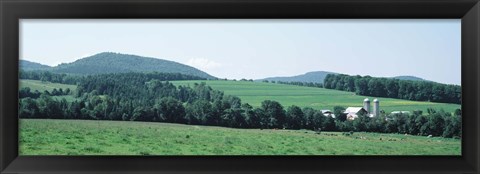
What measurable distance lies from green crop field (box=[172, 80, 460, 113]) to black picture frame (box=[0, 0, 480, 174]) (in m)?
0.24

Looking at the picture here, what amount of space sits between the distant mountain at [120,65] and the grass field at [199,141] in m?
0.21

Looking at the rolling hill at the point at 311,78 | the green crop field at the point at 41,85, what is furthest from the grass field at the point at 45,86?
the rolling hill at the point at 311,78

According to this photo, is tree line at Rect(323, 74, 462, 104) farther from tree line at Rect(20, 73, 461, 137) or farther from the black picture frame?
the black picture frame

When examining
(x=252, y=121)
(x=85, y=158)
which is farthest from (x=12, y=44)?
(x=252, y=121)

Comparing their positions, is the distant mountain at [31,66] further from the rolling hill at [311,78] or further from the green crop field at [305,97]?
the rolling hill at [311,78]

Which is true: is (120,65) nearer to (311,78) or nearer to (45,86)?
(45,86)

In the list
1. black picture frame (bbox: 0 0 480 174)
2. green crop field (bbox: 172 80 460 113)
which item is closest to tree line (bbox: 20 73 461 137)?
green crop field (bbox: 172 80 460 113)

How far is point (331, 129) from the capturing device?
6.88 ft

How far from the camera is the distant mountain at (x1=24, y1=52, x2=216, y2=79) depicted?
2.08 m

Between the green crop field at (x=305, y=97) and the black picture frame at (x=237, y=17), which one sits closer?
the black picture frame at (x=237, y=17)

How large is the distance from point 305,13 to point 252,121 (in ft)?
1.61

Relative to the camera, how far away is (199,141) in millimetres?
2061

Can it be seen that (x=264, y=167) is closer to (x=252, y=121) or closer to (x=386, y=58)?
(x=252, y=121)

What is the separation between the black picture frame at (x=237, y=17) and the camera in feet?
6.14
